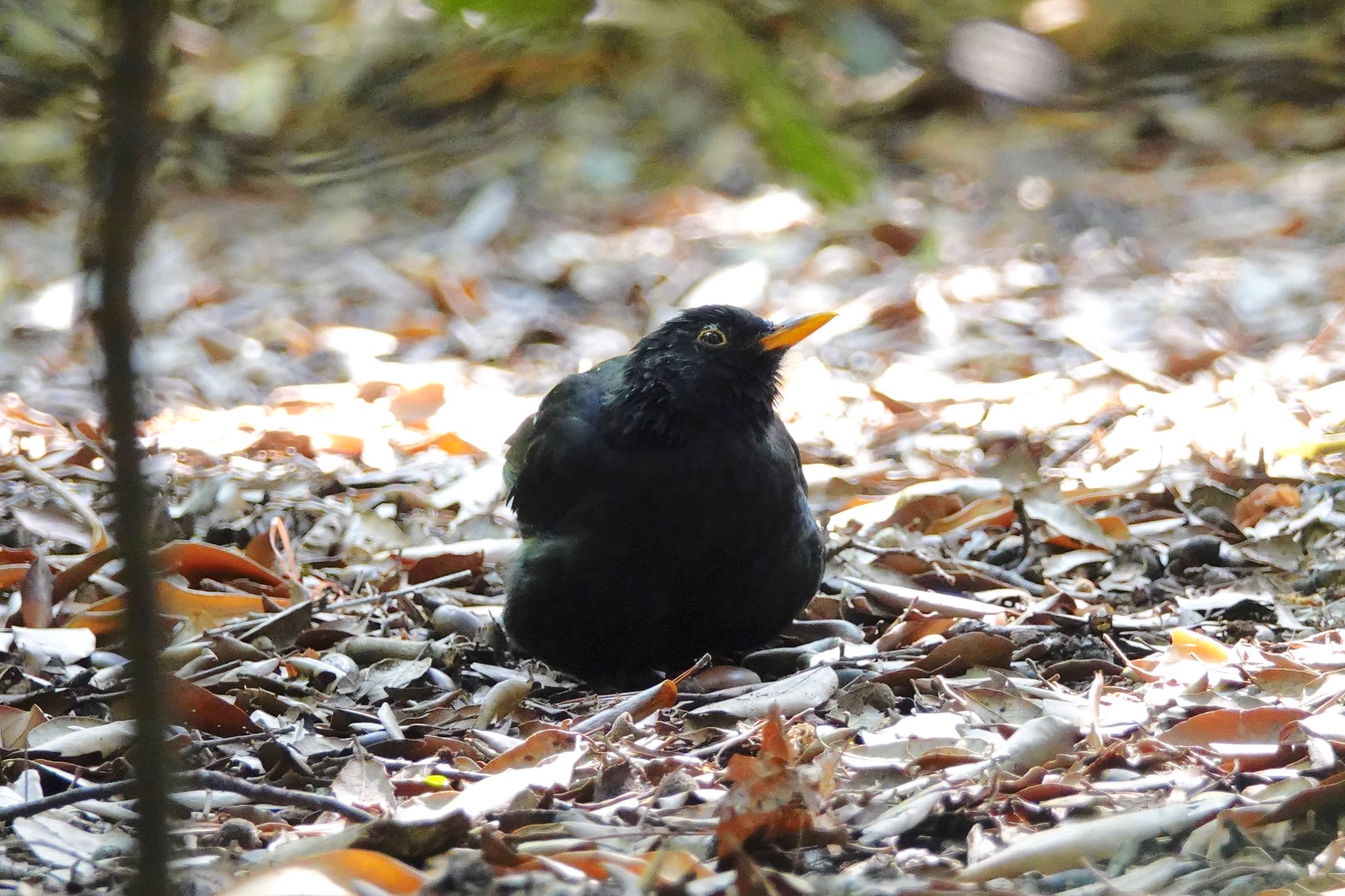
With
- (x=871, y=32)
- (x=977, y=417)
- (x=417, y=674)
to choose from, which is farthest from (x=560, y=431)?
(x=871, y=32)

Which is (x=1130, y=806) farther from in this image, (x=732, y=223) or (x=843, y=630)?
(x=732, y=223)

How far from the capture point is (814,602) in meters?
4.22

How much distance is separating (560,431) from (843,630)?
0.99 m

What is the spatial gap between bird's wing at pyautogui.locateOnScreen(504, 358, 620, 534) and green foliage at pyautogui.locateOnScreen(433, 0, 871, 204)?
2.60m

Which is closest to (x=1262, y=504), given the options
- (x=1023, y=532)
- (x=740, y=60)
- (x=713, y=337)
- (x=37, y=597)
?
(x=1023, y=532)

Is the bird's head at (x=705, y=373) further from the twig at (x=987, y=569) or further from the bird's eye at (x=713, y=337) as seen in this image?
the twig at (x=987, y=569)

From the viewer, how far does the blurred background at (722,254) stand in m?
4.96

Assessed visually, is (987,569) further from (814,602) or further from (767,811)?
(767,811)

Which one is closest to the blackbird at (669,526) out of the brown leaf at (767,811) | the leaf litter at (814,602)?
the leaf litter at (814,602)

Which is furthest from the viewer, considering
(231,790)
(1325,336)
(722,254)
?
(722,254)

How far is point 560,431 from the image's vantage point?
3.90 meters

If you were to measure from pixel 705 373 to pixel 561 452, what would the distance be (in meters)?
0.46

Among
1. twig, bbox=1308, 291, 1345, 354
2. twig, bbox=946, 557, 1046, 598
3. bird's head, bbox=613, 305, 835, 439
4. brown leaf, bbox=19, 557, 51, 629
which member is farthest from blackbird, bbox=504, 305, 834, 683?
twig, bbox=1308, 291, 1345, 354

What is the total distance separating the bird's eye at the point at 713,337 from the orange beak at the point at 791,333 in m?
0.11
